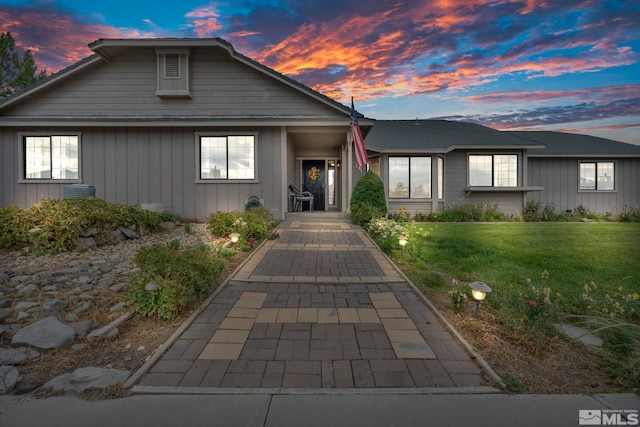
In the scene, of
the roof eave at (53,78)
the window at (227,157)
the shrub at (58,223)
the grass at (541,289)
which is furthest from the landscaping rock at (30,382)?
the roof eave at (53,78)

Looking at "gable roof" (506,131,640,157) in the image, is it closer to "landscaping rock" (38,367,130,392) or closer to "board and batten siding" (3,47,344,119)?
"board and batten siding" (3,47,344,119)

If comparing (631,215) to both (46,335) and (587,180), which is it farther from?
(46,335)

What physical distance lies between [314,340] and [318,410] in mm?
893

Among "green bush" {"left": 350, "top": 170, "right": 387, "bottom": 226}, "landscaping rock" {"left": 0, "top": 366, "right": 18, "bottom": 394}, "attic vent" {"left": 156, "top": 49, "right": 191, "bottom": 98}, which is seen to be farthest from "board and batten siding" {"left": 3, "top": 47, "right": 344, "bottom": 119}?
"landscaping rock" {"left": 0, "top": 366, "right": 18, "bottom": 394}

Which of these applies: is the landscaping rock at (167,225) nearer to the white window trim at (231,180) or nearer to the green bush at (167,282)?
the white window trim at (231,180)

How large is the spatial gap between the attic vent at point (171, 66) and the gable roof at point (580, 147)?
1532cm

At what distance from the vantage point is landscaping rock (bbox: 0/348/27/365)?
251 centimetres

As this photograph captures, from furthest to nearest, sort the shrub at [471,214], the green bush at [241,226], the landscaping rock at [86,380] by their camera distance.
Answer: the shrub at [471,214] < the green bush at [241,226] < the landscaping rock at [86,380]

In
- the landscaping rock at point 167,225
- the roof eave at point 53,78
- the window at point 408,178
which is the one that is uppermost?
the roof eave at point 53,78

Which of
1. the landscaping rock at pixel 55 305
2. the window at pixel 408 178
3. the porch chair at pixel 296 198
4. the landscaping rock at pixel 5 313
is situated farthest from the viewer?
the window at pixel 408 178

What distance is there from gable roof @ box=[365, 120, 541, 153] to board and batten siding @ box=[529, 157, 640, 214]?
2.25 metres

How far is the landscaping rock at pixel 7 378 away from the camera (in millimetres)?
2184

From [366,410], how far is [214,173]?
9.97 metres

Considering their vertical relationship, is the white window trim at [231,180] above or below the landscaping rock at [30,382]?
above
